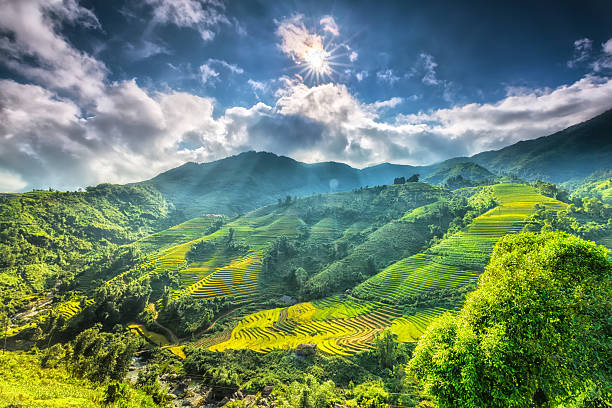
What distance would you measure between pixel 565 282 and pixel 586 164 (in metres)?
306

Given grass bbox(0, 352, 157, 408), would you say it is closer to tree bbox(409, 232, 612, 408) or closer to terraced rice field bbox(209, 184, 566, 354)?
terraced rice field bbox(209, 184, 566, 354)

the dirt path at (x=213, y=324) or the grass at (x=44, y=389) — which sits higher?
the grass at (x=44, y=389)

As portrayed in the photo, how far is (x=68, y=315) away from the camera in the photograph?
47.5 meters

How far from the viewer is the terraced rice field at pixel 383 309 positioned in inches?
1444

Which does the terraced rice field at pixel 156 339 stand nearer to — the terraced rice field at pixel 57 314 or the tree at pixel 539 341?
the terraced rice field at pixel 57 314

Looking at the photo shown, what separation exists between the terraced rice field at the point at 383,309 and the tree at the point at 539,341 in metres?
26.8

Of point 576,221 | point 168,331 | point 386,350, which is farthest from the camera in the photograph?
point 576,221

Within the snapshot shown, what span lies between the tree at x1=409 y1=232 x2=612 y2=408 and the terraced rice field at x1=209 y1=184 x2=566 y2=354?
26.8 meters

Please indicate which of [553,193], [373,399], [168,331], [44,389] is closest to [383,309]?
[373,399]

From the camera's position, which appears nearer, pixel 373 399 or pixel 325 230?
pixel 373 399

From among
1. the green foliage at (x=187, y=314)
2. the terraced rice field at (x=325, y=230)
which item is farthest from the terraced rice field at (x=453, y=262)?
the terraced rice field at (x=325, y=230)

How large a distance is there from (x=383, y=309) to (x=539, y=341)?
39.7 meters

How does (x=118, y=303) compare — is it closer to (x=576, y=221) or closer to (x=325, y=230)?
(x=325, y=230)

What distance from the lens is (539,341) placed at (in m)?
8.53
